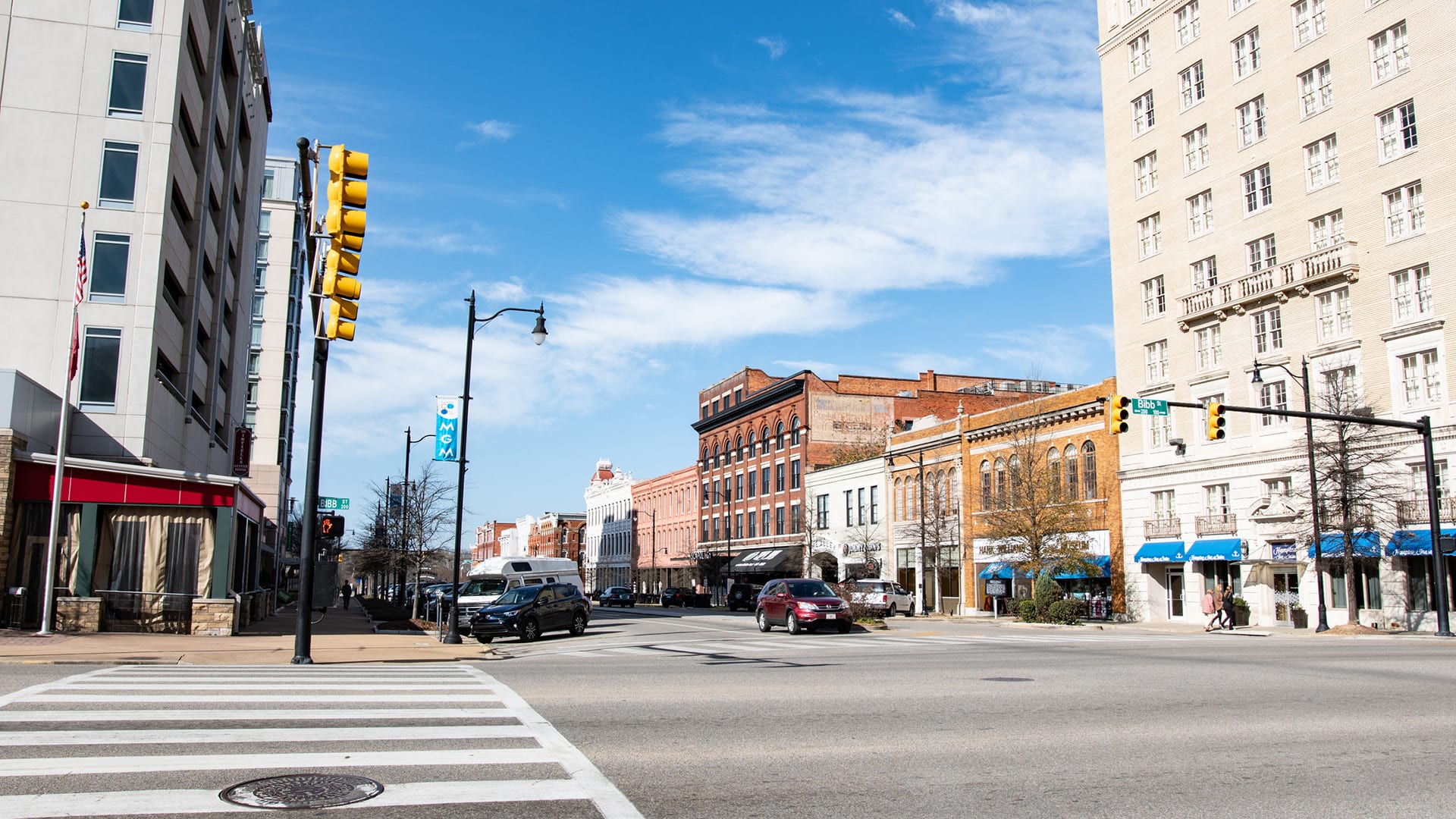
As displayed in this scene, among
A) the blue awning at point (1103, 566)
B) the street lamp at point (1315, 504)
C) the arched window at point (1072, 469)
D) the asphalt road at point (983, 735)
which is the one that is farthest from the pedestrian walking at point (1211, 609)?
the asphalt road at point (983, 735)

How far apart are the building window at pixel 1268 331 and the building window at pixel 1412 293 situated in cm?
447

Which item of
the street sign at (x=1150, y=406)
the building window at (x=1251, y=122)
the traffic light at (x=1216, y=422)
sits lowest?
the traffic light at (x=1216, y=422)

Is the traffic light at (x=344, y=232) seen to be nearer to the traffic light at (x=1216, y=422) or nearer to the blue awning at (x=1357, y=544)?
the traffic light at (x=1216, y=422)

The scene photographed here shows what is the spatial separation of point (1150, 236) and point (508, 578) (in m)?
31.5

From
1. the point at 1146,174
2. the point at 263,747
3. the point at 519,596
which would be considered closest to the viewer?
the point at 263,747

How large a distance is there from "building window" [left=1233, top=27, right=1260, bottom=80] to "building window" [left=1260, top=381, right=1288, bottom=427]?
1244cm

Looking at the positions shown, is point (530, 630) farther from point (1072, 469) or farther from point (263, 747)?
point (1072, 469)

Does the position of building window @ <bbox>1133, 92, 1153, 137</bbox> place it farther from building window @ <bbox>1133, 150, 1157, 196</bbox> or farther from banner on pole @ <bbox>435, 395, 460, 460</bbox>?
banner on pole @ <bbox>435, 395, 460, 460</bbox>

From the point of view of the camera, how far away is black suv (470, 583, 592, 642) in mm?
28812

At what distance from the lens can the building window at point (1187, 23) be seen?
44.8 metres

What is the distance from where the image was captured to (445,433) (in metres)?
28.1

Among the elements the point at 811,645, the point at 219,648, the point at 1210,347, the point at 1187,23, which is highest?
the point at 1187,23

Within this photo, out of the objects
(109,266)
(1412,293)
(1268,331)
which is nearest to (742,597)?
(1268,331)

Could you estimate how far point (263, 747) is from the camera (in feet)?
26.8
